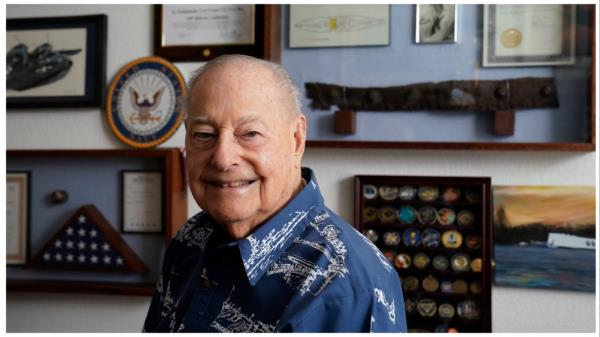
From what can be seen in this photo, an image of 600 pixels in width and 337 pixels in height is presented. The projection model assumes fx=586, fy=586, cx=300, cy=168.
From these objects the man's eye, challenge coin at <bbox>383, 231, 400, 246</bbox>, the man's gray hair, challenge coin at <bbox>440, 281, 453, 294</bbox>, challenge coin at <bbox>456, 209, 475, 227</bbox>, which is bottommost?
challenge coin at <bbox>440, 281, 453, 294</bbox>

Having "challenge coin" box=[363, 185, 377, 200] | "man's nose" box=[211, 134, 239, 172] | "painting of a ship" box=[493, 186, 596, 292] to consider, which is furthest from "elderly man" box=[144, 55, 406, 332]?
"painting of a ship" box=[493, 186, 596, 292]

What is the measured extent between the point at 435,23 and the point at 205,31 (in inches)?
24.2

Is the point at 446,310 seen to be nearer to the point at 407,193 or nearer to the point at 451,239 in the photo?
the point at 451,239

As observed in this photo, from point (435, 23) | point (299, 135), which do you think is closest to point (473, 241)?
point (435, 23)

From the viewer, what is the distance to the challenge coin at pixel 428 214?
4.81 ft

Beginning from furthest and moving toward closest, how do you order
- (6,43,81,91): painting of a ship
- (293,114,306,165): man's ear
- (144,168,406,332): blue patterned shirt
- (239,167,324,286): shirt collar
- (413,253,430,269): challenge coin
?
(6,43,81,91): painting of a ship, (413,253,430,269): challenge coin, (293,114,306,165): man's ear, (239,167,324,286): shirt collar, (144,168,406,332): blue patterned shirt

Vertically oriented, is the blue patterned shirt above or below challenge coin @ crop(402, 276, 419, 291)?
above

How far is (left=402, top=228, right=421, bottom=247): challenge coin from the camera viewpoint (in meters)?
1.47

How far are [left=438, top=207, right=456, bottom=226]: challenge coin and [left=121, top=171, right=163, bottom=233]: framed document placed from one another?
0.75m

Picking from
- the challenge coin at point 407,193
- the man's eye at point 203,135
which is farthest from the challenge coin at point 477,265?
the man's eye at point 203,135

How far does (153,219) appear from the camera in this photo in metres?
1.63

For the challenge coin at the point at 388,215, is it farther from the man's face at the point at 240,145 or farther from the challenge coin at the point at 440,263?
the man's face at the point at 240,145

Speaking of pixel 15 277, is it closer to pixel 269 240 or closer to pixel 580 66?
pixel 269 240

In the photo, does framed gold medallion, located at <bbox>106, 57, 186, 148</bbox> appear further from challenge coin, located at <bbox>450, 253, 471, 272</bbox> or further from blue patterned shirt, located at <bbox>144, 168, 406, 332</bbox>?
challenge coin, located at <bbox>450, 253, 471, 272</bbox>
